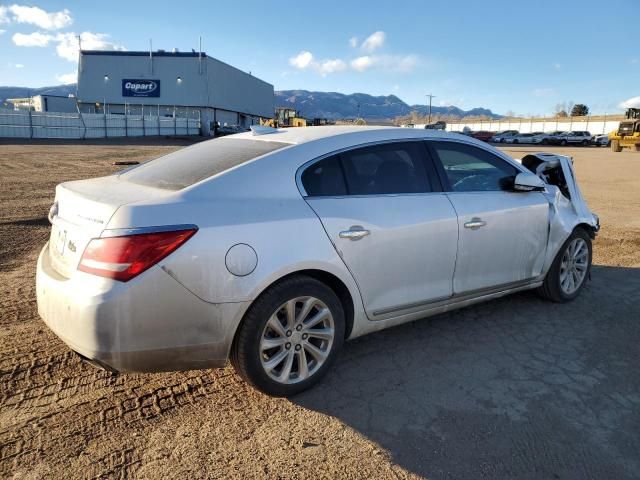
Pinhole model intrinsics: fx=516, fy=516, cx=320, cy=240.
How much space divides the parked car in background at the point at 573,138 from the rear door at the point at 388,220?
5738 centimetres

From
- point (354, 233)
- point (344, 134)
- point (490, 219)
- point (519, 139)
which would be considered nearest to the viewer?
point (354, 233)

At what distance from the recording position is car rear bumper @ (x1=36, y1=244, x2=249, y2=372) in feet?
8.35

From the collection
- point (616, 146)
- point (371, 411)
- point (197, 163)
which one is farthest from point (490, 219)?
point (616, 146)

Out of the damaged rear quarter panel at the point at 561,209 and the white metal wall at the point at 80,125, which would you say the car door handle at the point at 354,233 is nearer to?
the damaged rear quarter panel at the point at 561,209

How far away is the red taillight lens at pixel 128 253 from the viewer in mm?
2539

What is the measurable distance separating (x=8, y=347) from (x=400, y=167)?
3.02 metres

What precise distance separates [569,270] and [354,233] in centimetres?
272

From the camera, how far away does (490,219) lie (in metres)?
3.96

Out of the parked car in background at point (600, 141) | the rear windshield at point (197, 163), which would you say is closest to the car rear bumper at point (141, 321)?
the rear windshield at point (197, 163)

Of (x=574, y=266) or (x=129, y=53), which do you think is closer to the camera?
(x=574, y=266)

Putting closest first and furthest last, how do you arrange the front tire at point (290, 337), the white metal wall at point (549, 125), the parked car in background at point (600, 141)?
the front tire at point (290, 337) → the parked car in background at point (600, 141) → the white metal wall at point (549, 125)

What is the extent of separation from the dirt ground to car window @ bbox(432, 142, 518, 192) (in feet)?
3.82

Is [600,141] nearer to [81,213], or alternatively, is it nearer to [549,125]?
[549,125]

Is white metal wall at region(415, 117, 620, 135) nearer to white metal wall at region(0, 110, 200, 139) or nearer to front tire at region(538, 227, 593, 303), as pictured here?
white metal wall at region(0, 110, 200, 139)
